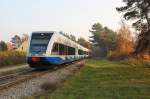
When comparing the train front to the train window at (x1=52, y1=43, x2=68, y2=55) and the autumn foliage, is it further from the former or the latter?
the autumn foliage

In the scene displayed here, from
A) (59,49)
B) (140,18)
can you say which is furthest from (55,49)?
(140,18)

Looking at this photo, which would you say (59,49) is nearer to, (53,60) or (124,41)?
(53,60)

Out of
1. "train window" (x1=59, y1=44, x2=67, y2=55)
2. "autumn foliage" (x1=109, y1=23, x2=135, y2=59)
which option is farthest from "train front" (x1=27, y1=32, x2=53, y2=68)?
"autumn foliage" (x1=109, y1=23, x2=135, y2=59)

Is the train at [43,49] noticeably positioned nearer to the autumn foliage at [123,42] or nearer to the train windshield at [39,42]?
the train windshield at [39,42]

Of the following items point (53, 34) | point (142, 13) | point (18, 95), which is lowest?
point (18, 95)

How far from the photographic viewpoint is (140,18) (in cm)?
3588

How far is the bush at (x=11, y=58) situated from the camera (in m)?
44.8

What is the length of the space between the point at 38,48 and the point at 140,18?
1320 centimetres

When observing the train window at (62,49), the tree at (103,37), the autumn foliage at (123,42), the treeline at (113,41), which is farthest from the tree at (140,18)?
the tree at (103,37)

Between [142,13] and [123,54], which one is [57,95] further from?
[123,54]

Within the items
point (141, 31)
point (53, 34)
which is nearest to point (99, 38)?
point (141, 31)

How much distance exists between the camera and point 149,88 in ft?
47.4

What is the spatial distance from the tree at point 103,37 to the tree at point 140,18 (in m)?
68.3

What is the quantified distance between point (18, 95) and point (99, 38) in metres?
105
